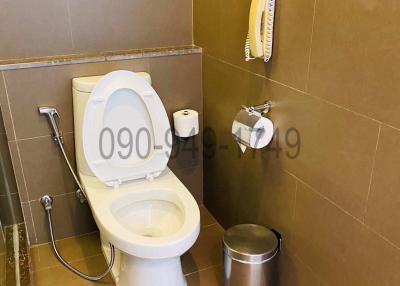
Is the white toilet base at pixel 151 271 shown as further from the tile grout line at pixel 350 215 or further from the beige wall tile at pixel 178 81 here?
the beige wall tile at pixel 178 81

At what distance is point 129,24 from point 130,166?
0.66 m

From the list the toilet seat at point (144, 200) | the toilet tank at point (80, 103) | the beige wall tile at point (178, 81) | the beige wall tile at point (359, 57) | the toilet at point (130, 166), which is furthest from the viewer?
the beige wall tile at point (178, 81)

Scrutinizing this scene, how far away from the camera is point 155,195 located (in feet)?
5.67

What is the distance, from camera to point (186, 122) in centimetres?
192

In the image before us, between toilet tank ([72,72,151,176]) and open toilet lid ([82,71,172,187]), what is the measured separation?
0.31 feet

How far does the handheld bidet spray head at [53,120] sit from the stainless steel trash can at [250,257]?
0.87 metres

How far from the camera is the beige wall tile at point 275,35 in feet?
4.19

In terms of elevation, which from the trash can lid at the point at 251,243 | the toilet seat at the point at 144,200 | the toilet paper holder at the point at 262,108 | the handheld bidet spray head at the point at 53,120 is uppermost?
the toilet paper holder at the point at 262,108

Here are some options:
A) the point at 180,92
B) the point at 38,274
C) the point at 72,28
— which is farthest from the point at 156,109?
the point at 38,274

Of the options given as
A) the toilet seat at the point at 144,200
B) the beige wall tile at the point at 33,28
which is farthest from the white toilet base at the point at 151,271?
the beige wall tile at the point at 33,28

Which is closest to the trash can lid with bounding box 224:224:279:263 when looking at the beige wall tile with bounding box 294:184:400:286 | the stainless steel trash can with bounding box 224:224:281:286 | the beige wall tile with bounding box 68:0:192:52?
the stainless steel trash can with bounding box 224:224:281:286

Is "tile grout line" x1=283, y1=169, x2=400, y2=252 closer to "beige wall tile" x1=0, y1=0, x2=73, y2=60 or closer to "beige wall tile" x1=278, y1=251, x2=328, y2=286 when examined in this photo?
"beige wall tile" x1=278, y1=251, x2=328, y2=286

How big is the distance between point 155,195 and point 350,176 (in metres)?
0.85

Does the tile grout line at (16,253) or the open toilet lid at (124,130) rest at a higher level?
the open toilet lid at (124,130)
